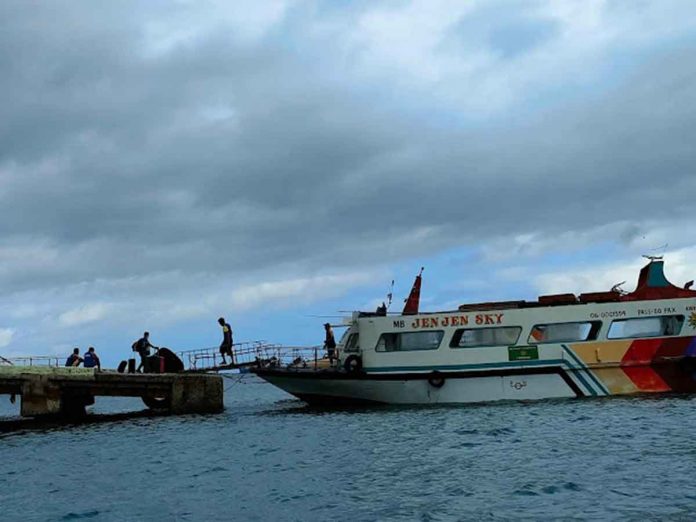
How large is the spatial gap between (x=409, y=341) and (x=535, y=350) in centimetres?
472

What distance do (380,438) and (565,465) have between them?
21.4ft

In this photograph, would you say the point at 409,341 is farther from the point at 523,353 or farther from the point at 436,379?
the point at 523,353

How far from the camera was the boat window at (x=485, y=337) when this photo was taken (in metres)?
30.8

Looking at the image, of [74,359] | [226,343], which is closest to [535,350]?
[226,343]

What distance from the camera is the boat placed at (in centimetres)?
3003

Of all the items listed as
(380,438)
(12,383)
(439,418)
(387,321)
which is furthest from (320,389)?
(12,383)

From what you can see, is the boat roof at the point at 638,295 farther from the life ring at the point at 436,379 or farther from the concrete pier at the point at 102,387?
the concrete pier at the point at 102,387

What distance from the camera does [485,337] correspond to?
102ft

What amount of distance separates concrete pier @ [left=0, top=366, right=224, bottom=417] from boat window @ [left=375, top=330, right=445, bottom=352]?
6909 mm

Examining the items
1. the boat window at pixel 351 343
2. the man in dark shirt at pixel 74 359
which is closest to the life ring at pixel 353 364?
the boat window at pixel 351 343

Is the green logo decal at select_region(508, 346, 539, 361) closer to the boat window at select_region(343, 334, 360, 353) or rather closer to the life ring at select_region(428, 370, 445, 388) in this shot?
the life ring at select_region(428, 370, 445, 388)

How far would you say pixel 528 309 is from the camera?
30797 mm

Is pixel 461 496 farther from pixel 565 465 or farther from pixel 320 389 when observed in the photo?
pixel 320 389

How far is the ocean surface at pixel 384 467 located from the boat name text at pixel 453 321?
131 inches
